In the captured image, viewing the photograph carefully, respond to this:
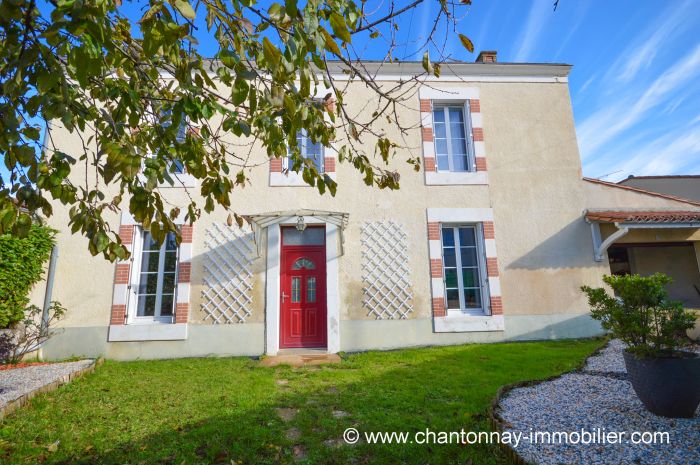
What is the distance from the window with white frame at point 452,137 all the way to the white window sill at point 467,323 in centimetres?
311

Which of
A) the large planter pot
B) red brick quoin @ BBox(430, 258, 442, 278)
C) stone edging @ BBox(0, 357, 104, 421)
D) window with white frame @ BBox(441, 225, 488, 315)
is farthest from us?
window with white frame @ BBox(441, 225, 488, 315)

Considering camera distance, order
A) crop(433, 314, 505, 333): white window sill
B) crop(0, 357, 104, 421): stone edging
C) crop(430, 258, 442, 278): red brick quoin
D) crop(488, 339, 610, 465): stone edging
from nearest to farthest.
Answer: crop(488, 339, 610, 465): stone edging, crop(0, 357, 104, 421): stone edging, crop(433, 314, 505, 333): white window sill, crop(430, 258, 442, 278): red brick quoin

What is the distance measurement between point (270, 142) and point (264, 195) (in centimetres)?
519

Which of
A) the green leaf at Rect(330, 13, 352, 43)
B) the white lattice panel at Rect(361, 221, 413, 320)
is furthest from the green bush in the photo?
the green leaf at Rect(330, 13, 352, 43)

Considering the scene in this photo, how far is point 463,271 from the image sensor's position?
7422 millimetres

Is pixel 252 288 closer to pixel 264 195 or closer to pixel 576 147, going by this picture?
pixel 264 195

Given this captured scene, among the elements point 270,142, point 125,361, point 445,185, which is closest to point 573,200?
point 445,185

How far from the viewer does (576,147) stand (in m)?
7.96

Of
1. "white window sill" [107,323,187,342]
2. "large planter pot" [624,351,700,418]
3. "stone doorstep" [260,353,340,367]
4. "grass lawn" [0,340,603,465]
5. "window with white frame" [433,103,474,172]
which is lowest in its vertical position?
"grass lawn" [0,340,603,465]

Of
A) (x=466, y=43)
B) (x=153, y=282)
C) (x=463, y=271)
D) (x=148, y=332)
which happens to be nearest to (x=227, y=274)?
(x=153, y=282)

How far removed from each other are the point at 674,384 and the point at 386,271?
4601 mm

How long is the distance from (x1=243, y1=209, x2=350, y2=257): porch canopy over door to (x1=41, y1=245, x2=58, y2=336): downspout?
3658 millimetres

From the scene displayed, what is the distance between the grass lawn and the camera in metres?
Result: 2.77

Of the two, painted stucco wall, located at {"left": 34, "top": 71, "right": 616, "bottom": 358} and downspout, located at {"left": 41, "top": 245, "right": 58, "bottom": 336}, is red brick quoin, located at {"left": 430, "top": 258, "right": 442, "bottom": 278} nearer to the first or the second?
painted stucco wall, located at {"left": 34, "top": 71, "right": 616, "bottom": 358}
